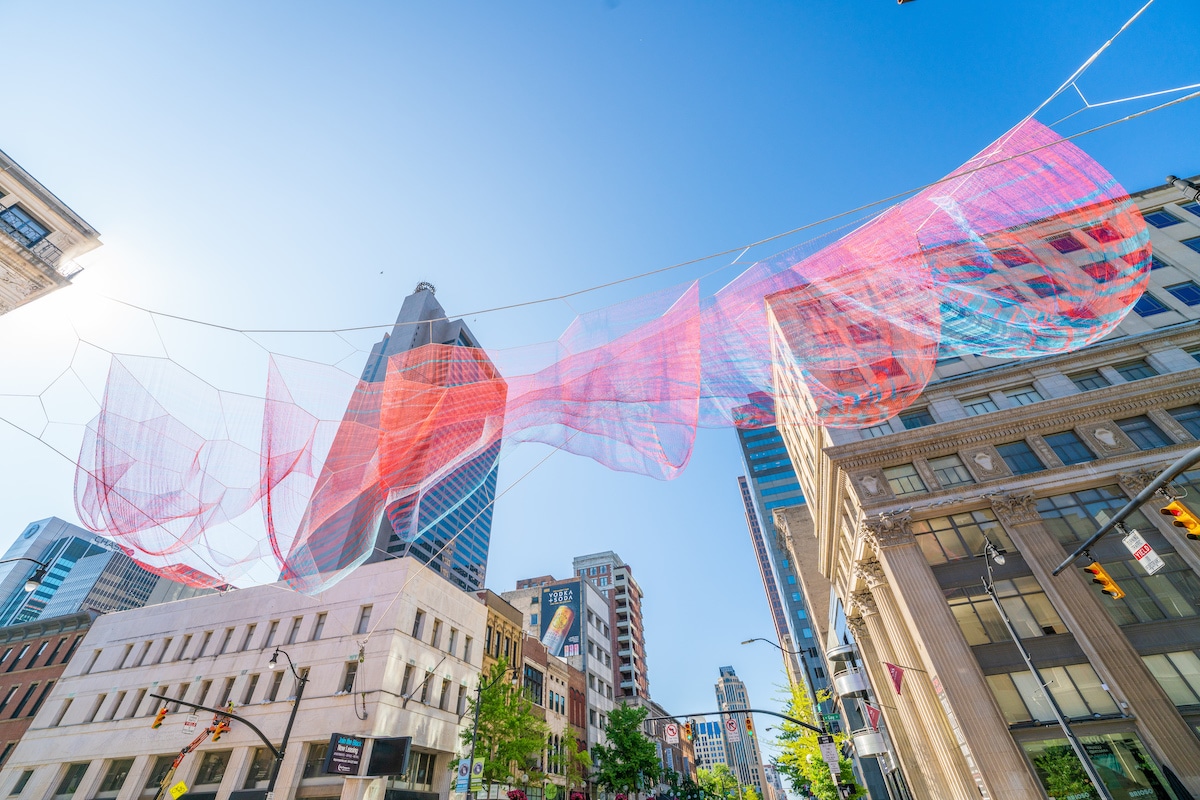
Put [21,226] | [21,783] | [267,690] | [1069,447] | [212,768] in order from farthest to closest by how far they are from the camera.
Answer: [21,783] < [21,226] < [267,690] < [212,768] < [1069,447]

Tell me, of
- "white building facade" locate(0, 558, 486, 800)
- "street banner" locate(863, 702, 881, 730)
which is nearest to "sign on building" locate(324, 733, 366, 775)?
"white building facade" locate(0, 558, 486, 800)

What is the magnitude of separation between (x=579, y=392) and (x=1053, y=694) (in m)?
22.1

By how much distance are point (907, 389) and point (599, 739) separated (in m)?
54.5

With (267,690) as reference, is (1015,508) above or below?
above

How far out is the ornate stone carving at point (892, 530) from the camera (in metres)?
22.8

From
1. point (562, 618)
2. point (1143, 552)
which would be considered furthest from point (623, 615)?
point (1143, 552)

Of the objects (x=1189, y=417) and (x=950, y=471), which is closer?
(x=1189, y=417)

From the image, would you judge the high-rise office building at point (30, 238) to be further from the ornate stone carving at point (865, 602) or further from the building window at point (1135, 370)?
the building window at point (1135, 370)

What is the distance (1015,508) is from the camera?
22.2 metres

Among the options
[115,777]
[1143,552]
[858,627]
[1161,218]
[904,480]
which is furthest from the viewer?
[858,627]

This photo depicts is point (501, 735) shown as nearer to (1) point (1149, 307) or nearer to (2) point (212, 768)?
(2) point (212, 768)

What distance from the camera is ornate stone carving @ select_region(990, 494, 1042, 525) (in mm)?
21906

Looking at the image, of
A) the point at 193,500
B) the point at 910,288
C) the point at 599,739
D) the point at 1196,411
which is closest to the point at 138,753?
the point at 193,500

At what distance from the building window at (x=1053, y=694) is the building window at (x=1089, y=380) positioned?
13.1m
